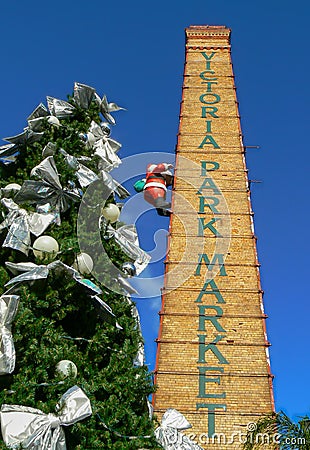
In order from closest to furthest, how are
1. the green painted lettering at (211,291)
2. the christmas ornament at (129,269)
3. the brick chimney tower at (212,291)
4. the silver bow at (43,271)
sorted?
the silver bow at (43,271)
the christmas ornament at (129,269)
the brick chimney tower at (212,291)
the green painted lettering at (211,291)

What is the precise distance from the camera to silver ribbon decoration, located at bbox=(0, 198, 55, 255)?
4.17 meters

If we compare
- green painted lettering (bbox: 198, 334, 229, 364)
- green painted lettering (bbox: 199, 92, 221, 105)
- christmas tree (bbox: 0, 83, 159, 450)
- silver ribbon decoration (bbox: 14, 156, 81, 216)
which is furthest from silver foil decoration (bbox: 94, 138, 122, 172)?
green painted lettering (bbox: 199, 92, 221, 105)

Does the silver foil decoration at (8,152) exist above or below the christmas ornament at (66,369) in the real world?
above

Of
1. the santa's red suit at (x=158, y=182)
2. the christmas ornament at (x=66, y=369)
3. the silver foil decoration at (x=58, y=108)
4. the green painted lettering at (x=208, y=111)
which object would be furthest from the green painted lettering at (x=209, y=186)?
the christmas ornament at (x=66, y=369)

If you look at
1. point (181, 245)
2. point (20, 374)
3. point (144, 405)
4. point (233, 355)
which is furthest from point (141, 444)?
point (181, 245)

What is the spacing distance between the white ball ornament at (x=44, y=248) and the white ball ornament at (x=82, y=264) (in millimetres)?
219

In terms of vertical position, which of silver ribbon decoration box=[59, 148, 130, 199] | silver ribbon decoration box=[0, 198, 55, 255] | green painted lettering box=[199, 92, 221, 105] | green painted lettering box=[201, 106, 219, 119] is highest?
green painted lettering box=[199, 92, 221, 105]

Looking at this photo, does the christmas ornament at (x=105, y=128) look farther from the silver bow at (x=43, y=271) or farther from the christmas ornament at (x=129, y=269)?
the silver bow at (x=43, y=271)

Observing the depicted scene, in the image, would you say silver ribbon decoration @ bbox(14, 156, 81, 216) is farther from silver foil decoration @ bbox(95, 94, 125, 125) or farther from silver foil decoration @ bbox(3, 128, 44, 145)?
silver foil decoration @ bbox(95, 94, 125, 125)

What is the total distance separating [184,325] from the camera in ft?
38.1

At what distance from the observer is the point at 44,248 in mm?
4180

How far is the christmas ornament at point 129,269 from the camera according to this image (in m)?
4.75

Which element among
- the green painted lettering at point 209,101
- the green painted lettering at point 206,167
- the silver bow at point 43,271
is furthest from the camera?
the green painted lettering at point 209,101

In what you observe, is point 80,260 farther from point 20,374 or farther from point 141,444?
point 141,444
